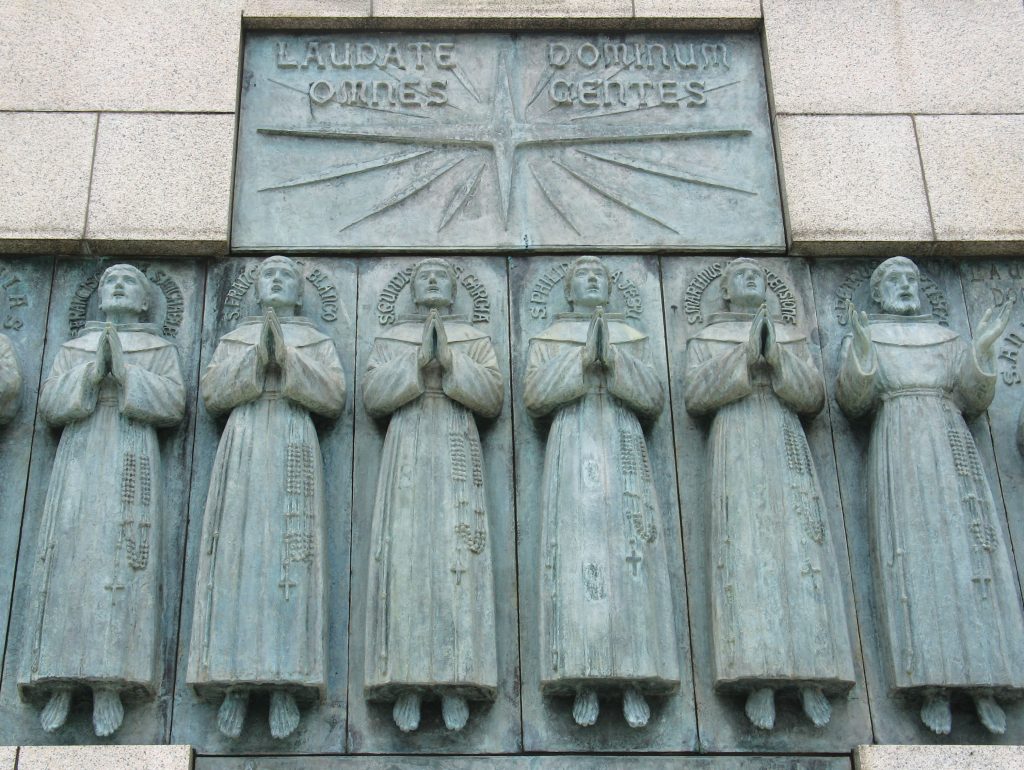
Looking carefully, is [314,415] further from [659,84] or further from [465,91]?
[659,84]

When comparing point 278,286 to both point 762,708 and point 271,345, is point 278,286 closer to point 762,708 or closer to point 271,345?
point 271,345

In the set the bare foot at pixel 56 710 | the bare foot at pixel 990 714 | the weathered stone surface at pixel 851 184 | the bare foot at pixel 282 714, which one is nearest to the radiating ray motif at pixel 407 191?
the weathered stone surface at pixel 851 184

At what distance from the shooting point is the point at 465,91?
480 inches

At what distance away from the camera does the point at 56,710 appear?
969 cm

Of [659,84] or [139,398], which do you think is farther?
→ [659,84]

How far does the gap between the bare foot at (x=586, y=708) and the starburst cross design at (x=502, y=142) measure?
11.9ft

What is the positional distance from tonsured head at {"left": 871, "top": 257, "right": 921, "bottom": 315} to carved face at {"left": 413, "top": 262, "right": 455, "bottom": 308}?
3092 mm

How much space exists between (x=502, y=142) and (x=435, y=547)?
352 cm

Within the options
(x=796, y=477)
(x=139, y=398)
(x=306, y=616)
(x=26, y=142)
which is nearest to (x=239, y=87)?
(x=26, y=142)

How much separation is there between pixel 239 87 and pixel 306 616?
4439 mm

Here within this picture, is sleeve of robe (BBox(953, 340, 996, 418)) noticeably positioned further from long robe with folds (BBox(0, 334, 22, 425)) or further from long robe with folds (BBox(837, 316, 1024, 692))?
long robe with folds (BBox(0, 334, 22, 425))

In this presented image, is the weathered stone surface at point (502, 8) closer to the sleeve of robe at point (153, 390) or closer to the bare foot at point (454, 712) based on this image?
the sleeve of robe at point (153, 390)

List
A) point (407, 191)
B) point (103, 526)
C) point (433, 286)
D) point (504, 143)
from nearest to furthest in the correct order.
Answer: point (103, 526) → point (433, 286) → point (407, 191) → point (504, 143)

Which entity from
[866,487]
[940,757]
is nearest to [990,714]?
[940,757]
